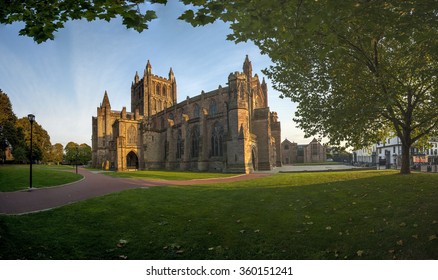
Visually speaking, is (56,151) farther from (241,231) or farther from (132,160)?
(132,160)

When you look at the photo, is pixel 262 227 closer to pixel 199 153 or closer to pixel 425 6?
pixel 425 6

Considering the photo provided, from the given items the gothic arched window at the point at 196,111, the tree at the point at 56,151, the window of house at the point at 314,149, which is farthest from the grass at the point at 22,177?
the window of house at the point at 314,149

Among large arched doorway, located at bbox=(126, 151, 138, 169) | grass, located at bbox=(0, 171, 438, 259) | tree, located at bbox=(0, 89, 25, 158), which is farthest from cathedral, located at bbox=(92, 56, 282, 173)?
tree, located at bbox=(0, 89, 25, 158)

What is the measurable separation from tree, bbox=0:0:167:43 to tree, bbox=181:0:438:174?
34.9 inches

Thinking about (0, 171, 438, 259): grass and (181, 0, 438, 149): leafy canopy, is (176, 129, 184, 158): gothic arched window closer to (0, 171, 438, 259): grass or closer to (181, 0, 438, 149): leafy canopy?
(181, 0, 438, 149): leafy canopy

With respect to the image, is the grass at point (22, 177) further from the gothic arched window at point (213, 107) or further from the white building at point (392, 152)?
the gothic arched window at point (213, 107)

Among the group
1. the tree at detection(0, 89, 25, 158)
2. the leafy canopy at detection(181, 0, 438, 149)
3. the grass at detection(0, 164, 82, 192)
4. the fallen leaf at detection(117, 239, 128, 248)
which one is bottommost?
the fallen leaf at detection(117, 239, 128, 248)

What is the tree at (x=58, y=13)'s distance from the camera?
3824 mm

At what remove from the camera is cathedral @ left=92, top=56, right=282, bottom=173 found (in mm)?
30625

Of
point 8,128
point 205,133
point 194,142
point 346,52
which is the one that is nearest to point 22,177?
point 8,128

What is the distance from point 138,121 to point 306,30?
45993 mm

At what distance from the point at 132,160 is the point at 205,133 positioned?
18.4 meters

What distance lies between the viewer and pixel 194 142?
3691 cm

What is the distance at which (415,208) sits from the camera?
5.40m
